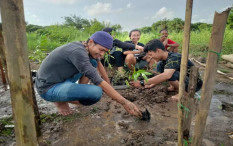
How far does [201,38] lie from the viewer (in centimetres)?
814

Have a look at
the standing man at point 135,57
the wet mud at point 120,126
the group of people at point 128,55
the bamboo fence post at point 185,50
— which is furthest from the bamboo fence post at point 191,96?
the group of people at point 128,55

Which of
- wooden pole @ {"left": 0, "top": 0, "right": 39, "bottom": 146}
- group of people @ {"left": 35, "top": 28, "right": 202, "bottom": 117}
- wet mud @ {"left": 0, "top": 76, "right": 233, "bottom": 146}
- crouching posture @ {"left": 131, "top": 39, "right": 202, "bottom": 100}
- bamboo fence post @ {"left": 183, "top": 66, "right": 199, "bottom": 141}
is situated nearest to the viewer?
wooden pole @ {"left": 0, "top": 0, "right": 39, "bottom": 146}

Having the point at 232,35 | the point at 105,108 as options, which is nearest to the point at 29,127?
the point at 105,108

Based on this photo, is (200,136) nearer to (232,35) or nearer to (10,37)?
(10,37)

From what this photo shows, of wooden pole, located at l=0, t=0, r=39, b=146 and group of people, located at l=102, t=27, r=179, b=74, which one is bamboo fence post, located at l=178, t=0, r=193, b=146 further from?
group of people, located at l=102, t=27, r=179, b=74

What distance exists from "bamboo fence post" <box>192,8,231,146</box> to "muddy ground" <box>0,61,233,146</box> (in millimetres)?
612

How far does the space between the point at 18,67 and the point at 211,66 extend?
1.18 metres

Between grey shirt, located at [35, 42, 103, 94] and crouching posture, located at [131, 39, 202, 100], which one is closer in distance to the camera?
grey shirt, located at [35, 42, 103, 94]

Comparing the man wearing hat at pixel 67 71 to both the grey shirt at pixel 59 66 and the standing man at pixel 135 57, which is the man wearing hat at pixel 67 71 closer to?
the grey shirt at pixel 59 66

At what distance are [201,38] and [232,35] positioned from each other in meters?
1.23

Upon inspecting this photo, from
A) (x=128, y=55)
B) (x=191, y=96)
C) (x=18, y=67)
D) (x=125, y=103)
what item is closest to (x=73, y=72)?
(x=125, y=103)

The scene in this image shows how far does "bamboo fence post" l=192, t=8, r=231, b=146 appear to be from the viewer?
3.47ft

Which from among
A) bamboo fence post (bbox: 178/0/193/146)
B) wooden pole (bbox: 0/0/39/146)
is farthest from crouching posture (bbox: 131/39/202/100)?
wooden pole (bbox: 0/0/39/146)

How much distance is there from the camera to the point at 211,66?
1128 mm
